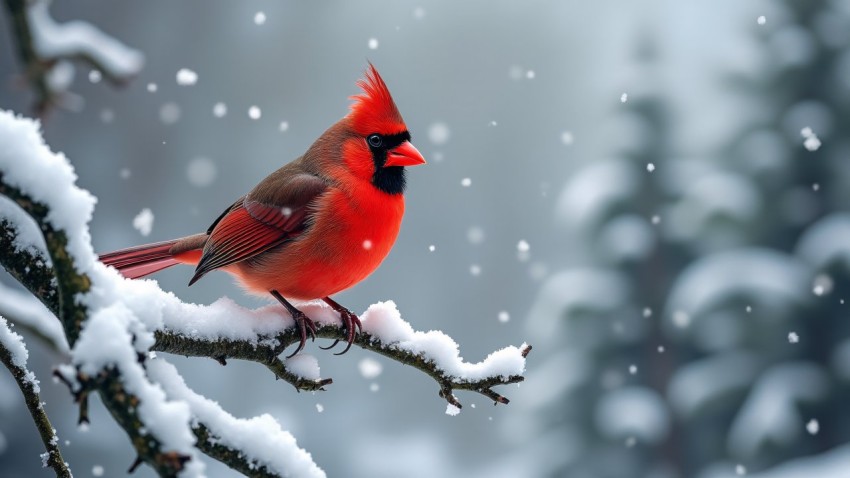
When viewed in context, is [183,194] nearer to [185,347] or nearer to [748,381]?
[748,381]

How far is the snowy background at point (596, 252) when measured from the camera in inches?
224

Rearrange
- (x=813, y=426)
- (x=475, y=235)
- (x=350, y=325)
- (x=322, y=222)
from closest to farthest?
(x=350, y=325) → (x=322, y=222) → (x=813, y=426) → (x=475, y=235)

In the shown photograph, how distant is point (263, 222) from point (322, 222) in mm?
172

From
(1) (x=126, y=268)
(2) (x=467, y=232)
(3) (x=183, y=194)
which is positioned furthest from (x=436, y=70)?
(1) (x=126, y=268)

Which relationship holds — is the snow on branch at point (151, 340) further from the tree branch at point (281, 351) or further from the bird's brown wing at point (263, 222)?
the bird's brown wing at point (263, 222)

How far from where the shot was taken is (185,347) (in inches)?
42.5

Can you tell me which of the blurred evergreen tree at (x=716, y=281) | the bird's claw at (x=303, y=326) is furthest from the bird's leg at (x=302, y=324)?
the blurred evergreen tree at (x=716, y=281)

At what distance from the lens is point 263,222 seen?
167 centimetres

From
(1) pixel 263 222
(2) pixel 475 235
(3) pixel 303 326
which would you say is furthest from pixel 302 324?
(2) pixel 475 235

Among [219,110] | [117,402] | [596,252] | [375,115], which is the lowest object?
[117,402]

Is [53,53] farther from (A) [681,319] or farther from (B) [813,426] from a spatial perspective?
(B) [813,426]

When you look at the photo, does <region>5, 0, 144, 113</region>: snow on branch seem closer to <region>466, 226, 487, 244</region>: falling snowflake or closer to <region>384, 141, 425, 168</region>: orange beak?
<region>384, 141, 425, 168</region>: orange beak

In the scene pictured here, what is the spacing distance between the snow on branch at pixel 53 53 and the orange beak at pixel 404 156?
1.13m

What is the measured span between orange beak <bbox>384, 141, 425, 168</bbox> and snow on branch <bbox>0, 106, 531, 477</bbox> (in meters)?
0.36
